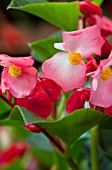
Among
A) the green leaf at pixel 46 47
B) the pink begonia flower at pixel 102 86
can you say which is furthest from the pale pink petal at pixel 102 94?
the green leaf at pixel 46 47

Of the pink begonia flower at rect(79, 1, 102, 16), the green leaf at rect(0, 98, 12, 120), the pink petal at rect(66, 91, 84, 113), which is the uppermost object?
the pink begonia flower at rect(79, 1, 102, 16)

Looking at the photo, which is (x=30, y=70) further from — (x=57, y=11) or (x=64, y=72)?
(x=57, y=11)

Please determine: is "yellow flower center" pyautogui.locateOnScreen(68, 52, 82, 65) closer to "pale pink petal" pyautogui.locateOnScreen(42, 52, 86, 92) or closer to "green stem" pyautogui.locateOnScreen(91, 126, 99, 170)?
"pale pink petal" pyautogui.locateOnScreen(42, 52, 86, 92)

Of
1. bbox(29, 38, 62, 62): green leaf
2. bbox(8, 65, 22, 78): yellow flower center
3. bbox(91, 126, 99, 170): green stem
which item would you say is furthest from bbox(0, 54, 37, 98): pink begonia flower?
bbox(91, 126, 99, 170): green stem

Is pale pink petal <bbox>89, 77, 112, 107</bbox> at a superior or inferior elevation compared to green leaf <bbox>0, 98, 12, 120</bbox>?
superior

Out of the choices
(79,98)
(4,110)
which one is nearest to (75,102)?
(79,98)

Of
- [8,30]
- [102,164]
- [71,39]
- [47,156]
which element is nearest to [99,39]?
[71,39]
